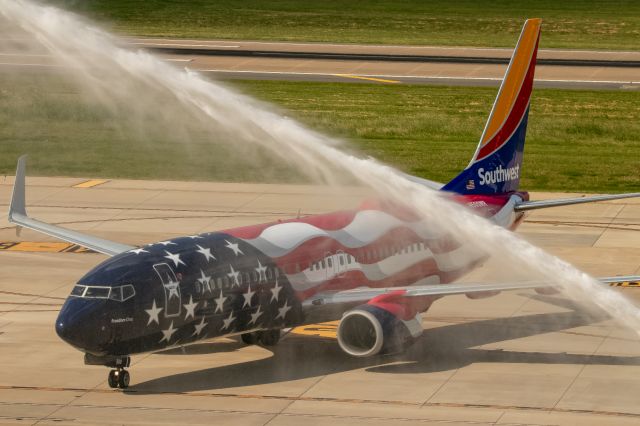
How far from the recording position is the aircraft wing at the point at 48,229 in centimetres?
4944

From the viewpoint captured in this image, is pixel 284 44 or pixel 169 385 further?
pixel 284 44

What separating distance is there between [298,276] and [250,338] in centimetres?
291

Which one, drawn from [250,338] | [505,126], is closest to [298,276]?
[250,338]

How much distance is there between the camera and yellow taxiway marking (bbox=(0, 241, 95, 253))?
6062cm

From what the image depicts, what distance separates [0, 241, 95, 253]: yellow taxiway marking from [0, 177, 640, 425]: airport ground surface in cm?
118

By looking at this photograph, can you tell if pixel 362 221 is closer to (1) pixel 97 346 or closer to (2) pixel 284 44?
(1) pixel 97 346

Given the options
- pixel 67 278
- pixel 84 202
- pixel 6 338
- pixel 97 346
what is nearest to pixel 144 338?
pixel 97 346

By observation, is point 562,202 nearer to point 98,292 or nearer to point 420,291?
point 420,291

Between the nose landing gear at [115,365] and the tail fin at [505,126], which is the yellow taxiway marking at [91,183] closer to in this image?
the tail fin at [505,126]

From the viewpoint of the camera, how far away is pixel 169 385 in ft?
137

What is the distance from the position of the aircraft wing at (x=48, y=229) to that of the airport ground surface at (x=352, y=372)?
276 centimetres

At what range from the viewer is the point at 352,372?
43.0 m

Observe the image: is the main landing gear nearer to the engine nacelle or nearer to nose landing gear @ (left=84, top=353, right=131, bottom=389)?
the engine nacelle

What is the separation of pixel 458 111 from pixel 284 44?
122 ft
